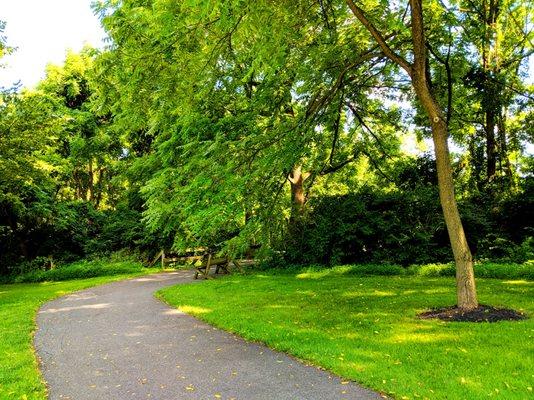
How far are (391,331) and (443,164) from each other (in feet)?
12.0

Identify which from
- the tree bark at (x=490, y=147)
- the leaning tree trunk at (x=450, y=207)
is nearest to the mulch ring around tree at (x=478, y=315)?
the leaning tree trunk at (x=450, y=207)

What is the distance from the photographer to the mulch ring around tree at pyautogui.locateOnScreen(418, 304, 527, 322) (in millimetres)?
8258

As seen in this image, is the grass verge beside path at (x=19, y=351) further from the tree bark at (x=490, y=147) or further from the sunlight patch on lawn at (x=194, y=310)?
the tree bark at (x=490, y=147)

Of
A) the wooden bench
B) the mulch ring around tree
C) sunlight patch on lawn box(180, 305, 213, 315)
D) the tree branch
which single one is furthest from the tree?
the wooden bench

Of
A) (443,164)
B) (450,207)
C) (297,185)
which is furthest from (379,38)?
(297,185)

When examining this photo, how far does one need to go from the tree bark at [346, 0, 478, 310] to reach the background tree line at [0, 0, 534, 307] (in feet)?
0.13

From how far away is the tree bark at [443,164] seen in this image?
8773mm

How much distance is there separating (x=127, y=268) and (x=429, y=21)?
18.2 meters

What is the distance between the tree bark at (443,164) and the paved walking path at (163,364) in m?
4.32

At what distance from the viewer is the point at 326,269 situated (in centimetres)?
1766

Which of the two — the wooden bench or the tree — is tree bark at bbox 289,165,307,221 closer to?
the wooden bench

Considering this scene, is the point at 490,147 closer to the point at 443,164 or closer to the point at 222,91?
the point at 443,164

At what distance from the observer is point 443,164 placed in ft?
29.9

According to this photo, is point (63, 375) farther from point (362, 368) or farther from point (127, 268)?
point (127, 268)
